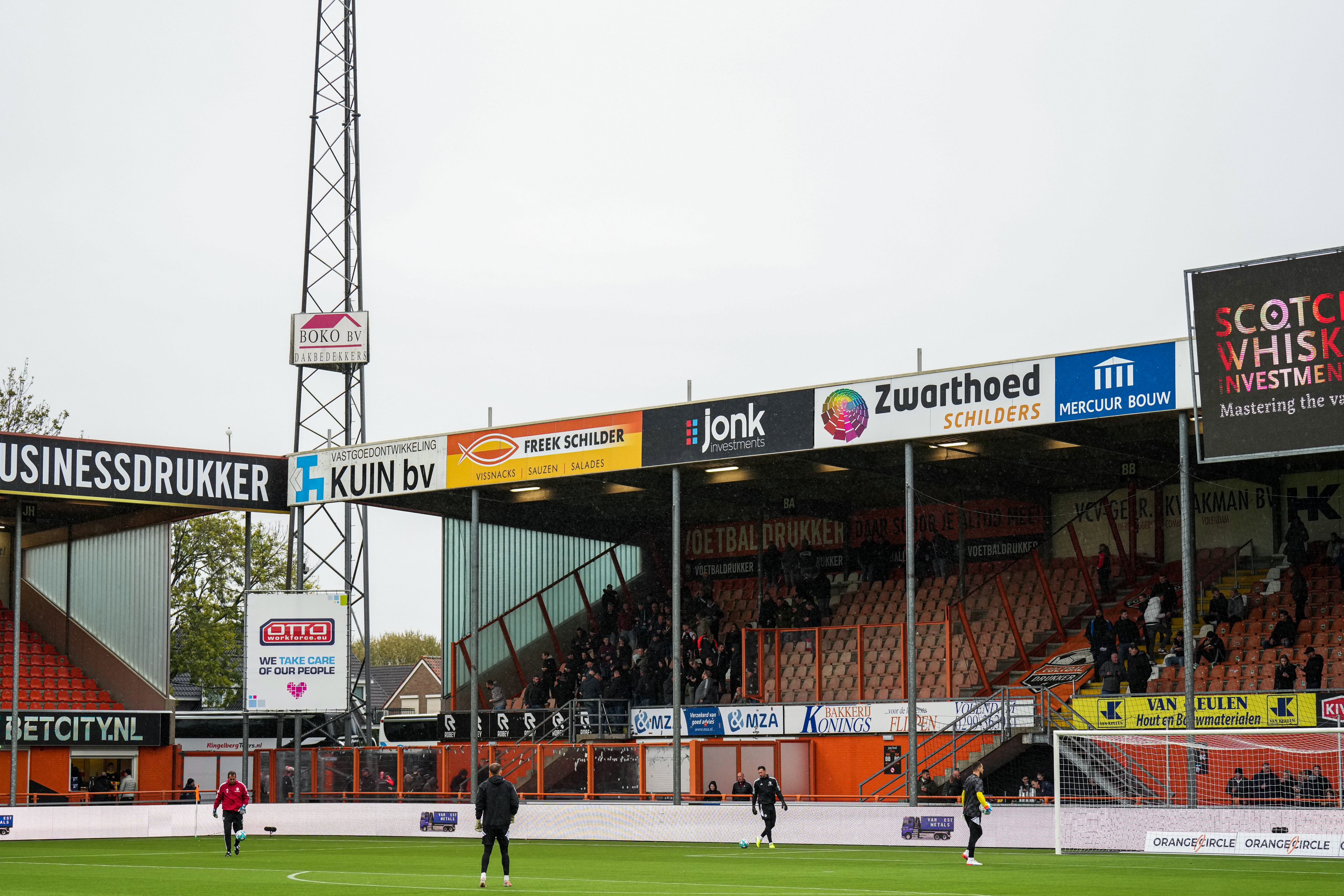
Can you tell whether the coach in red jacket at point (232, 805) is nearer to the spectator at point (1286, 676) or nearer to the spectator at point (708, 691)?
the spectator at point (708, 691)

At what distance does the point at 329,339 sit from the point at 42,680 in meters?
12.4

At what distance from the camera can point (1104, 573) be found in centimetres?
3972

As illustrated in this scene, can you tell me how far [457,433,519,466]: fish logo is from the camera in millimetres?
39875

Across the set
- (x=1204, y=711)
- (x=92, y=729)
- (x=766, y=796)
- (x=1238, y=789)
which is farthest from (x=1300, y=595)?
(x=92, y=729)

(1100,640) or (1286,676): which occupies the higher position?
(1100,640)

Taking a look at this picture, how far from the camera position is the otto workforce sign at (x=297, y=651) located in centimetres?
4091

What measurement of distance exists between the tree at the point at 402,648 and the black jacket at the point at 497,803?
446 ft

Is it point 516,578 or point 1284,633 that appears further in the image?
point 516,578

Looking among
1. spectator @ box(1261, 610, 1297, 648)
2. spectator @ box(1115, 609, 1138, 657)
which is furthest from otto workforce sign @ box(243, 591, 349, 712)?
spectator @ box(1261, 610, 1297, 648)

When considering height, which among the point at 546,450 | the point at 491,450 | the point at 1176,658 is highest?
the point at 491,450

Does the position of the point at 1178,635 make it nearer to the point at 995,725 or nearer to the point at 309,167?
the point at 995,725

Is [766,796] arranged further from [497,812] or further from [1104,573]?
[1104,573]

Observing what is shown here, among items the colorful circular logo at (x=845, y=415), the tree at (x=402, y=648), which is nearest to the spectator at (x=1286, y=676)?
the colorful circular logo at (x=845, y=415)

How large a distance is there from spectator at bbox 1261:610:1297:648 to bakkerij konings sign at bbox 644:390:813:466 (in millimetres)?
10081
